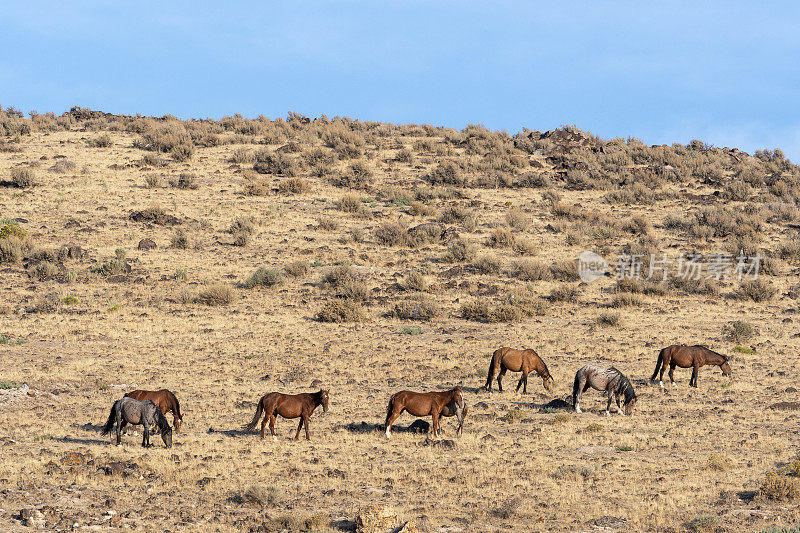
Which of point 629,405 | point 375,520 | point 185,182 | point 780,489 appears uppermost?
point 185,182

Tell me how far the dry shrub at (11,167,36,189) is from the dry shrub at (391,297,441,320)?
2630cm

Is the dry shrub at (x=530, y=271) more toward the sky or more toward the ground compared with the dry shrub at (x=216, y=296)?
more toward the sky

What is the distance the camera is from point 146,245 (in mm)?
38375

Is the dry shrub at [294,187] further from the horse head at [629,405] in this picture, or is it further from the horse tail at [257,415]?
the horse tail at [257,415]

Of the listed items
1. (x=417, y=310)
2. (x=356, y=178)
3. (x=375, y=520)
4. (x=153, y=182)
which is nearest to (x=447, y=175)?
(x=356, y=178)

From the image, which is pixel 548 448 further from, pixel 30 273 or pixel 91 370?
pixel 30 273

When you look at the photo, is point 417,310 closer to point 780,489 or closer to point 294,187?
point 780,489

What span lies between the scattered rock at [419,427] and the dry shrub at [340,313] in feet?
43.5

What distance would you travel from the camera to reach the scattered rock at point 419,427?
17.2 meters

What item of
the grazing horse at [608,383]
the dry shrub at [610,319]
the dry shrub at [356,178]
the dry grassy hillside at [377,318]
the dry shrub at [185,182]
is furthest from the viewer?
the dry shrub at [356,178]

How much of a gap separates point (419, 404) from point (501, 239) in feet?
85.4

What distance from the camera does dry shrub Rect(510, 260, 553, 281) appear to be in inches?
1442

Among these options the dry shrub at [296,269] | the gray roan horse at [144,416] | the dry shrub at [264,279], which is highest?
the dry shrub at [296,269]

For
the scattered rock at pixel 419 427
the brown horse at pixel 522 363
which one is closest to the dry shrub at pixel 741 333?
the brown horse at pixel 522 363
